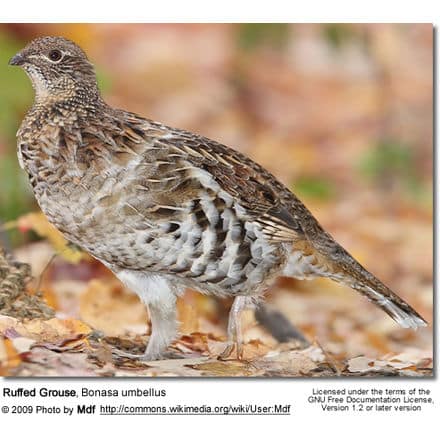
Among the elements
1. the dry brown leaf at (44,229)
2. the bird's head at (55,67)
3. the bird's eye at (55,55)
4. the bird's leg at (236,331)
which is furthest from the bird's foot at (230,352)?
the bird's eye at (55,55)

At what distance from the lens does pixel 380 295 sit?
617 centimetres

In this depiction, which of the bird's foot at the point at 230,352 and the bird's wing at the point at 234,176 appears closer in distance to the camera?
the bird's wing at the point at 234,176

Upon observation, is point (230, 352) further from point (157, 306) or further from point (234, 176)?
point (234, 176)

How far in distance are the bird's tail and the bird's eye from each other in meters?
2.44

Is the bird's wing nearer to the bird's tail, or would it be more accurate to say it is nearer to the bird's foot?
the bird's tail

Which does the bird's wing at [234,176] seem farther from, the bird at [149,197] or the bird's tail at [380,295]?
the bird's tail at [380,295]

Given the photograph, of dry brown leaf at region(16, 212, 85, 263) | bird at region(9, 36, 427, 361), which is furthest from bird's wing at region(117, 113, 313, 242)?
dry brown leaf at region(16, 212, 85, 263)

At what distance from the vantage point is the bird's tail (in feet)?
20.1

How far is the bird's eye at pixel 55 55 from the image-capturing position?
549cm

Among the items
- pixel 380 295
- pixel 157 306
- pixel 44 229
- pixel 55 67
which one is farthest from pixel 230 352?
pixel 55 67

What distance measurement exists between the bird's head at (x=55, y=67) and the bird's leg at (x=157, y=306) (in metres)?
1.23

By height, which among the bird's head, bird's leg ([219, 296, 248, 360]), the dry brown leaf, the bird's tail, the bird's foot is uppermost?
the bird's head

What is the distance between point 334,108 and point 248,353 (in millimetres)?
8722
